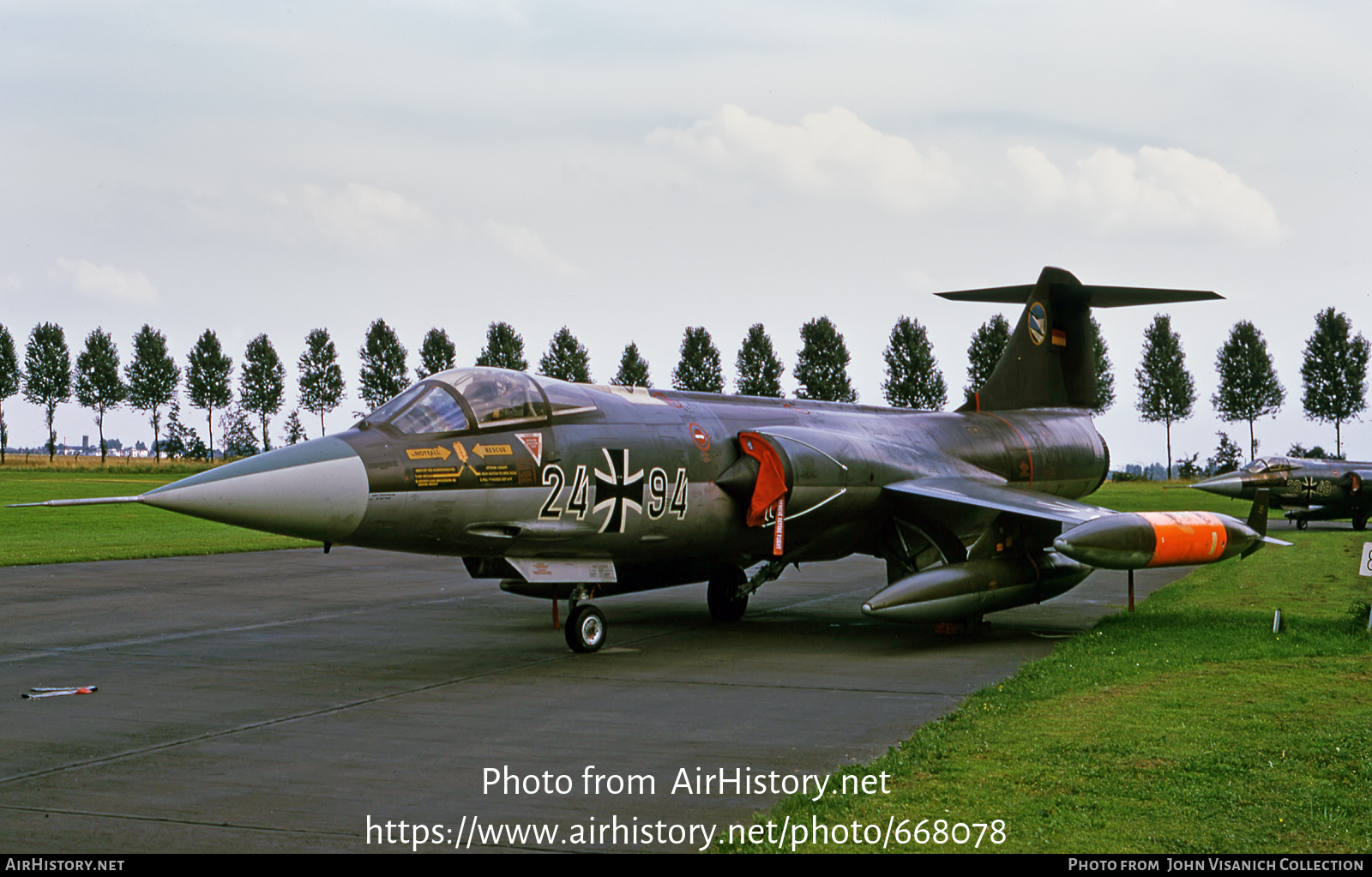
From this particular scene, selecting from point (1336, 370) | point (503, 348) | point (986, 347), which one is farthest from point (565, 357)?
point (1336, 370)

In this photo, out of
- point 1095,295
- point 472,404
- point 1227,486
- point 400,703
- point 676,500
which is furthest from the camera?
point 1227,486

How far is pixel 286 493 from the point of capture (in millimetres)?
9094

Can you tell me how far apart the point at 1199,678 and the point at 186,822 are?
7602 mm

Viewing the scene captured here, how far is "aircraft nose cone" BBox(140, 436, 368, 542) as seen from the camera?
8.82 m

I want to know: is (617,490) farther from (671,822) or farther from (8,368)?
(8,368)

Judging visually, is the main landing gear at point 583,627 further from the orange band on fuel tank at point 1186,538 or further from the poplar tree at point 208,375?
the poplar tree at point 208,375

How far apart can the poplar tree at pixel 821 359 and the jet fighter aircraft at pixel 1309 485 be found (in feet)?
150

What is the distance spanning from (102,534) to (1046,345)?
874 inches

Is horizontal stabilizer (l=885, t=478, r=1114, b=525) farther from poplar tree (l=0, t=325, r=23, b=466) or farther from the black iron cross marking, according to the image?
poplar tree (l=0, t=325, r=23, b=466)

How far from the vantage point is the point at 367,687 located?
9.52 m

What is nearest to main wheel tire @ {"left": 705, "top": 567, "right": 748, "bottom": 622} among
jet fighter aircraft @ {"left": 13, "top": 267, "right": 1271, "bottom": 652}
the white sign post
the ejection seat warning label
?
jet fighter aircraft @ {"left": 13, "top": 267, "right": 1271, "bottom": 652}

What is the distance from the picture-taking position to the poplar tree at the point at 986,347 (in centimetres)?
8044

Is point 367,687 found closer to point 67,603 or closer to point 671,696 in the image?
point 671,696

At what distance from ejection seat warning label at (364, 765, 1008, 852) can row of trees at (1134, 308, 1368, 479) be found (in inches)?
3161
